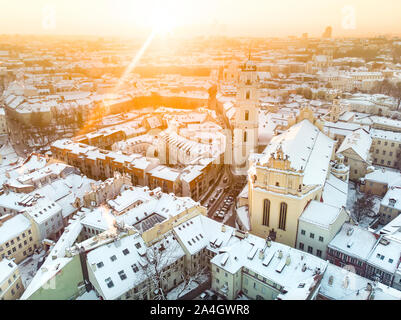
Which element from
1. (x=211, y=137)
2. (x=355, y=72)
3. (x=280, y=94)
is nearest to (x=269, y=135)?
(x=211, y=137)

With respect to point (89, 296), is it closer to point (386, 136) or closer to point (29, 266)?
point (29, 266)

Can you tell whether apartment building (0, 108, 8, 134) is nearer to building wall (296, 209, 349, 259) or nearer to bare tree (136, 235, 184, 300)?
bare tree (136, 235, 184, 300)

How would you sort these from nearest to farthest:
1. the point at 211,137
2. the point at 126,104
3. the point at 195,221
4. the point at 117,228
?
the point at 117,228
the point at 195,221
the point at 211,137
the point at 126,104

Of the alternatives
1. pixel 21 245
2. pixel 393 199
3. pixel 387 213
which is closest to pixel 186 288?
pixel 21 245

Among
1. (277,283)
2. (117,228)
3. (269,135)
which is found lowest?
(277,283)

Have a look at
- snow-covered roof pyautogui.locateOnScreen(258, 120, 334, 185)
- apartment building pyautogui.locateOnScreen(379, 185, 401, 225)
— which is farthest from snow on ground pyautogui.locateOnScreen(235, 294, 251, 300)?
apartment building pyautogui.locateOnScreen(379, 185, 401, 225)

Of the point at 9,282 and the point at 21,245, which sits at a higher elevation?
the point at 9,282

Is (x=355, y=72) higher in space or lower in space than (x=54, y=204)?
higher
